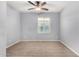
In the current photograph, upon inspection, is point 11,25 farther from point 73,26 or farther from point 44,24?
point 73,26

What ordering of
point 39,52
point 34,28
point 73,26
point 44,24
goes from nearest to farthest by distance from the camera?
point 73,26 → point 39,52 → point 44,24 → point 34,28

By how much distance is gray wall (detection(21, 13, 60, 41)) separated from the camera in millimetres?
5203

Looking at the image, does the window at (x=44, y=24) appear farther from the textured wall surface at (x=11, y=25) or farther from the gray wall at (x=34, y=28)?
the textured wall surface at (x=11, y=25)

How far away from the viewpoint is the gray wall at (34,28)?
205 inches

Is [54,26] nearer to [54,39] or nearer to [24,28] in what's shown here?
[54,39]

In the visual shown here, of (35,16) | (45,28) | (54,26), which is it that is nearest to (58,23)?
(54,26)

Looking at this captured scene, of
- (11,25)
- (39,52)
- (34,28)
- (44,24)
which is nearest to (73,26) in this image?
(39,52)

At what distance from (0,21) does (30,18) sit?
453 cm

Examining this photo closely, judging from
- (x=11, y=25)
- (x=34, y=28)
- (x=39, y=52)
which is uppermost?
(x=11, y=25)

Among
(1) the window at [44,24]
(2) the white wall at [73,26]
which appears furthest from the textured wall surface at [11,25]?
(2) the white wall at [73,26]

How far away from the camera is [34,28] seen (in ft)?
17.6

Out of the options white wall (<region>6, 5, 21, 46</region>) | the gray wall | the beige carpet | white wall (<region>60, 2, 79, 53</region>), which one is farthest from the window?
white wall (<region>60, 2, 79, 53</region>)

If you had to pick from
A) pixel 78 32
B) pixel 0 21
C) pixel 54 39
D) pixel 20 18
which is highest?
pixel 20 18

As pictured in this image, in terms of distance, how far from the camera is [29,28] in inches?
211
